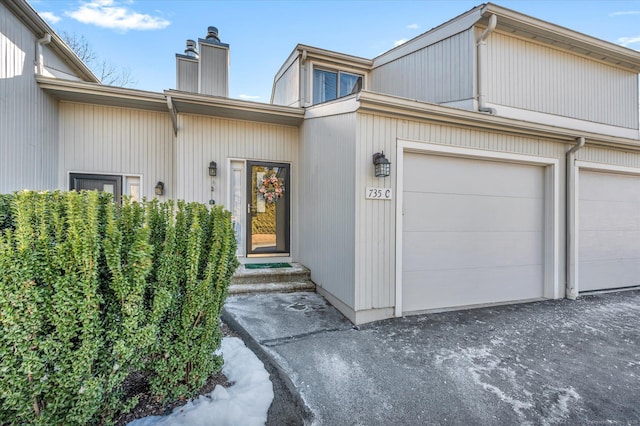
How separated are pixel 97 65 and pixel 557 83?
15597 millimetres

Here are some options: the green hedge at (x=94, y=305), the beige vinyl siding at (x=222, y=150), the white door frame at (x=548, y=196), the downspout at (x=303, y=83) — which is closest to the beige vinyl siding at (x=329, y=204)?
the beige vinyl siding at (x=222, y=150)

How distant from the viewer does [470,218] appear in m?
4.23

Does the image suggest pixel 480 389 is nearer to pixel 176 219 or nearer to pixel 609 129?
pixel 176 219

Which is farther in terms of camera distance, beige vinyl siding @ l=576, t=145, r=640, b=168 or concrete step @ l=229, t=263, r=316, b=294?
beige vinyl siding @ l=576, t=145, r=640, b=168

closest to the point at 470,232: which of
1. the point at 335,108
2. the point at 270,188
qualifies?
the point at 335,108

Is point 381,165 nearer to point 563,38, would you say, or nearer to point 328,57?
point 328,57

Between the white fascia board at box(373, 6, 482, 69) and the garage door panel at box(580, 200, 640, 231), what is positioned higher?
the white fascia board at box(373, 6, 482, 69)

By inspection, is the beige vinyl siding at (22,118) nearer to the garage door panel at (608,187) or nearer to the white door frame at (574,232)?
the white door frame at (574,232)

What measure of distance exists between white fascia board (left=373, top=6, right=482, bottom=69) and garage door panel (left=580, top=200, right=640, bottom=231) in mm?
3738

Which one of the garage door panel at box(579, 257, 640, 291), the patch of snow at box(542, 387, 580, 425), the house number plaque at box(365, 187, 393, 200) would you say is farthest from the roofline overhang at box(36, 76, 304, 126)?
the garage door panel at box(579, 257, 640, 291)

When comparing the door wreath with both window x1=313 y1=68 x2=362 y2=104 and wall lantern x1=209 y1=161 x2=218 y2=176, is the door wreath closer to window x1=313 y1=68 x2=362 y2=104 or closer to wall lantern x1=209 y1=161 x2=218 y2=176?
wall lantern x1=209 y1=161 x2=218 y2=176

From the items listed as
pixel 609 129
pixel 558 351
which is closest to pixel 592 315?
pixel 558 351

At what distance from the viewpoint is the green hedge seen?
136cm

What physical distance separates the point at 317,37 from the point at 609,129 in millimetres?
7105
